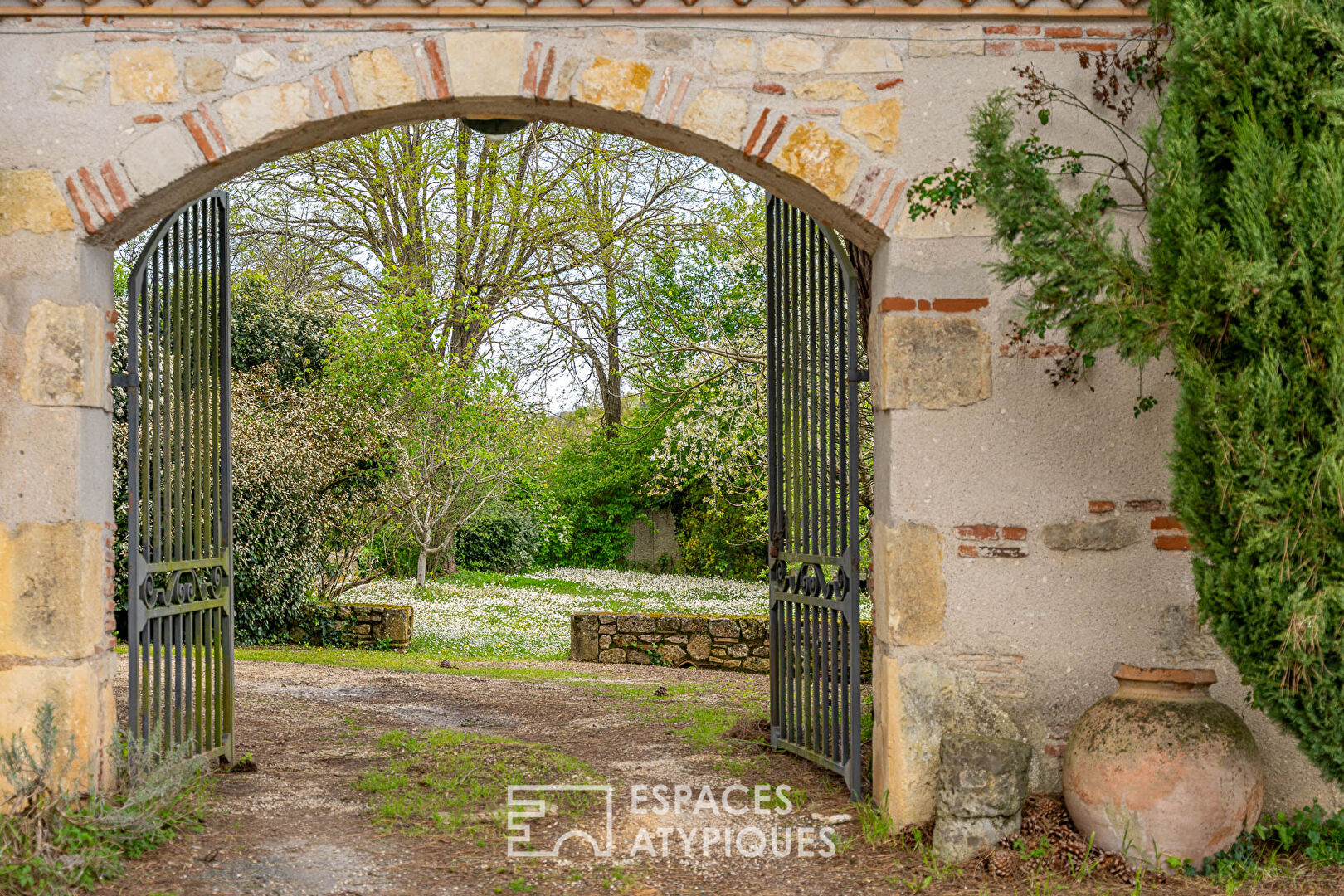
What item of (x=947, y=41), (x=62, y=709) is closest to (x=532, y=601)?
(x=62, y=709)

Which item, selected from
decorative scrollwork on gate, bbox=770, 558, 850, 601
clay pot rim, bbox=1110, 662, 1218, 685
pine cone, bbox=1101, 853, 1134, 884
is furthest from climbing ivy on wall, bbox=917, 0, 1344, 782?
decorative scrollwork on gate, bbox=770, 558, 850, 601

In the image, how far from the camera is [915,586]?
13.9 ft

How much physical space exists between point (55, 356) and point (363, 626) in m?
7.42

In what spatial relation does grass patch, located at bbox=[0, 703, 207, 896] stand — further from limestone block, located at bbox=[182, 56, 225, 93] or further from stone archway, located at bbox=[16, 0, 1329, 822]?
limestone block, located at bbox=[182, 56, 225, 93]

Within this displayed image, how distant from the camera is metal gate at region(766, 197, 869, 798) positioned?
4.95 metres

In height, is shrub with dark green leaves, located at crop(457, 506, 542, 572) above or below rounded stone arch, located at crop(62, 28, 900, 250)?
below

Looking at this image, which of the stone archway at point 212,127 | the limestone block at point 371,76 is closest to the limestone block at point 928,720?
the stone archway at point 212,127

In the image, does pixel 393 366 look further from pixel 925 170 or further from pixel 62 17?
pixel 925 170

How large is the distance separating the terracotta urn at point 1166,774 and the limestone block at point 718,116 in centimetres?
251

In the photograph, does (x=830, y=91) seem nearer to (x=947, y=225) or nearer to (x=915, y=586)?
(x=947, y=225)

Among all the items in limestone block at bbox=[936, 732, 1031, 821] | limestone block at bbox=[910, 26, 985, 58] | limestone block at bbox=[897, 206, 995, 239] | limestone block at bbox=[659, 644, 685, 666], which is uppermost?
limestone block at bbox=[910, 26, 985, 58]

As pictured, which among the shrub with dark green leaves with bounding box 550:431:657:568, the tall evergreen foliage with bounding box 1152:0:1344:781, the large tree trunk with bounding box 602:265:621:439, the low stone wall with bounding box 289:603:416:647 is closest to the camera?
the tall evergreen foliage with bounding box 1152:0:1344:781

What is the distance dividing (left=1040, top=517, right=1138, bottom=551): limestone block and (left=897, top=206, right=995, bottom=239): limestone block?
3.93 feet

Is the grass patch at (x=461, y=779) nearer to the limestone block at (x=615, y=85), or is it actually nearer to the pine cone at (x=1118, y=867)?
the pine cone at (x=1118, y=867)
